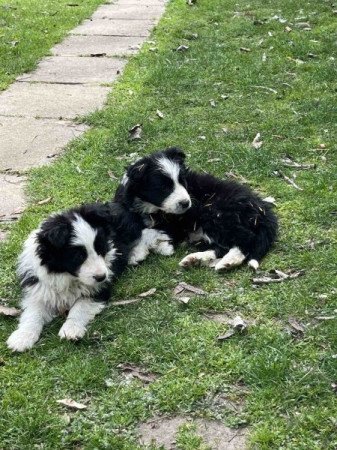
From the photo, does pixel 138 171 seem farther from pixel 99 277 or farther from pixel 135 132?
pixel 135 132

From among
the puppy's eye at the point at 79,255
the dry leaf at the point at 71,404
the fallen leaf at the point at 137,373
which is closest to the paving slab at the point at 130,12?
the puppy's eye at the point at 79,255

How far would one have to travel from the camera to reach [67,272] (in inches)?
170

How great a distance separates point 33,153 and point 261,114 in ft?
8.77

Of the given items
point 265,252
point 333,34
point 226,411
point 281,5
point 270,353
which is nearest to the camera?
point 226,411

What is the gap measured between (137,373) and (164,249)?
1.47 meters

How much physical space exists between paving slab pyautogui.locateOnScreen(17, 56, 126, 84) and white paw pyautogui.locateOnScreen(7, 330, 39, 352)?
18.4ft

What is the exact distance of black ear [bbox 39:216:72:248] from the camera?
4.10 m

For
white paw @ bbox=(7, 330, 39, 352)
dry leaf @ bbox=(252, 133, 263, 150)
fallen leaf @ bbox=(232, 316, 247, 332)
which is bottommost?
dry leaf @ bbox=(252, 133, 263, 150)

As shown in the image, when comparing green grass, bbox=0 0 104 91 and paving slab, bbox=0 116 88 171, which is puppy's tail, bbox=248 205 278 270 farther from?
green grass, bbox=0 0 104 91

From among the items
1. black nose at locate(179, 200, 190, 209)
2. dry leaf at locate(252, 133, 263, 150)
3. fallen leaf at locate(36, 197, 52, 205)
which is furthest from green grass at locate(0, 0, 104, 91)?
black nose at locate(179, 200, 190, 209)

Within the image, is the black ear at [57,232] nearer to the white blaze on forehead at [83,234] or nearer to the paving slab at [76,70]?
the white blaze on forehead at [83,234]

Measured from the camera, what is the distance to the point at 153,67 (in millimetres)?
9406

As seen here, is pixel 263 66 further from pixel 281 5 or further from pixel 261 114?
pixel 281 5

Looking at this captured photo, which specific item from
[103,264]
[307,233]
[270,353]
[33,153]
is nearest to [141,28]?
[33,153]
